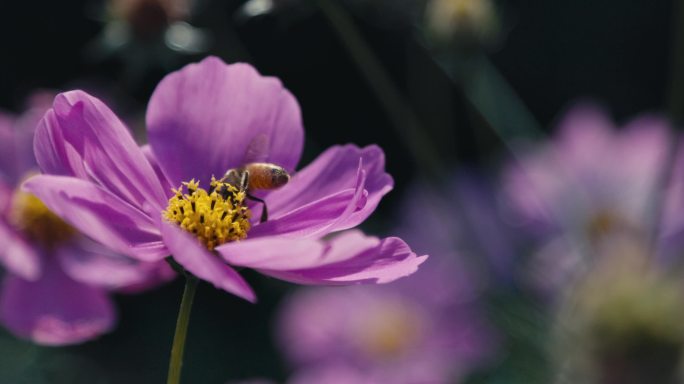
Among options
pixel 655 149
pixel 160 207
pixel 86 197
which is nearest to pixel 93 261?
pixel 160 207

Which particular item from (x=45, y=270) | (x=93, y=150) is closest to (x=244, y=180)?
(x=93, y=150)

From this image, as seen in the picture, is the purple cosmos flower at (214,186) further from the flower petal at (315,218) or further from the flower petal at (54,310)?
the flower petal at (54,310)

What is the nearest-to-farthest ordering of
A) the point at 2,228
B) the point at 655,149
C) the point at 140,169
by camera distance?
the point at 140,169 → the point at 2,228 → the point at 655,149

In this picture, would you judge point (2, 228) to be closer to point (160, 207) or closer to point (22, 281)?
point (22, 281)

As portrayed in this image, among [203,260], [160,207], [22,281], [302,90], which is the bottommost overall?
[203,260]

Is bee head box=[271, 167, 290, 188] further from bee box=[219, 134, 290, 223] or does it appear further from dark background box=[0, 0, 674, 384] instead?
dark background box=[0, 0, 674, 384]

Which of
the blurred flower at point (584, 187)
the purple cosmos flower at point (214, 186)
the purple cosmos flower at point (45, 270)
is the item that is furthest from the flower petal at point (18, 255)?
the blurred flower at point (584, 187)

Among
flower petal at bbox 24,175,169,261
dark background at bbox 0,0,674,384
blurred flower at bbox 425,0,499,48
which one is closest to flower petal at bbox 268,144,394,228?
flower petal at bbox 24,175,169,261
